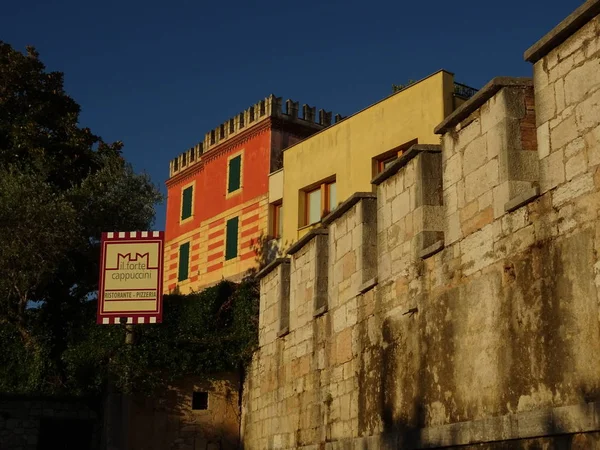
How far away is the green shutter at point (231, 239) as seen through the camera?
27688 mm

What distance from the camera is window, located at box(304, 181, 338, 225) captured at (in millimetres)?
22625

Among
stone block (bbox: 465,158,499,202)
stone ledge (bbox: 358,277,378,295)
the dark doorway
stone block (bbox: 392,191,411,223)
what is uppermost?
stone block (bbox: 392,191,411,223)

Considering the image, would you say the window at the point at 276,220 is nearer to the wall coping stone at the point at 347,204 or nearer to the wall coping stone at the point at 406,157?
the wall coping stone at the point at 347,204

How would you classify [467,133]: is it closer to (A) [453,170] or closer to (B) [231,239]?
(A) [453,170]

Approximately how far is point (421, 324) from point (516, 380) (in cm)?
210

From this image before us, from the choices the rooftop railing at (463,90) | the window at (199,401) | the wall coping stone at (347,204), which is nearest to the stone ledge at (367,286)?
the wall coping stone at (347,204)

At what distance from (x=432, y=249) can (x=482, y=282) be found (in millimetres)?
1161

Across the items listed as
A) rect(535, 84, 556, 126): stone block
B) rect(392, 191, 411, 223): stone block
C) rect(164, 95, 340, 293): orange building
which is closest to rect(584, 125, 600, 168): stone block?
rect(535, 84, 556, 126): stone block

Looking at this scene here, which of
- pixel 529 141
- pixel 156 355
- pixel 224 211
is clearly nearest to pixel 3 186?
pixel 156 355

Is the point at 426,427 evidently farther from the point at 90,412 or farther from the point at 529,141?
the point at 90,412

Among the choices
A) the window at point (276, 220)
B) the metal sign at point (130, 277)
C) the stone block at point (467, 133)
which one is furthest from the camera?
the window at point (276, 220)

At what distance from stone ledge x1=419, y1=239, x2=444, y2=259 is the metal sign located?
986 cm

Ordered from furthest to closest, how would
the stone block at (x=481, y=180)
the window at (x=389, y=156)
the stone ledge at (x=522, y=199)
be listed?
the window at (x=389, y=156) < the stone block at (x=481, y=180) < the stone ledge at (x=522, y=199)

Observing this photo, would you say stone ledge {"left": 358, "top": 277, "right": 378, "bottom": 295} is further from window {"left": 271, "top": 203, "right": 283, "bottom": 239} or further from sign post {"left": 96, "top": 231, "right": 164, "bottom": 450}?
window {"left": 271, "top": 203, "right": 283, "bottom": 239}
